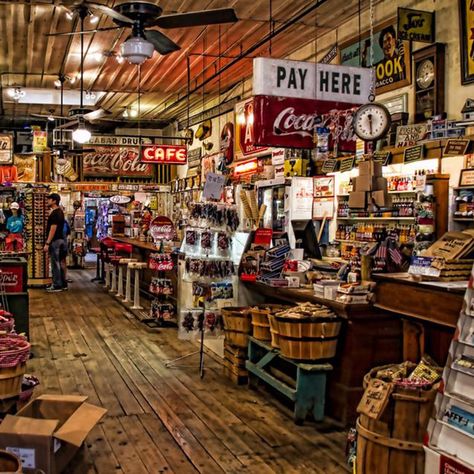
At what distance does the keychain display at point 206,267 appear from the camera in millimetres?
6520

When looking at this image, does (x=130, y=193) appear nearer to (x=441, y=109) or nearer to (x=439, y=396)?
(x=441, y=109)

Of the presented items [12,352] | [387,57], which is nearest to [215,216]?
[12,352]

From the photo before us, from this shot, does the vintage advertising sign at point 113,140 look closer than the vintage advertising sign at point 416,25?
No

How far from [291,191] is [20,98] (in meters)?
7.15

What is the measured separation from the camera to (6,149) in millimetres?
14398

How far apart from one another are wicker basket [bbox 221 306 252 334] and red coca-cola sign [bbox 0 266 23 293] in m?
2.28

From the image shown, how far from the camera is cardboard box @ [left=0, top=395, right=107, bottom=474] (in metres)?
3.60

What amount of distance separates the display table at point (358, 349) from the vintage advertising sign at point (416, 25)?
3689 mm

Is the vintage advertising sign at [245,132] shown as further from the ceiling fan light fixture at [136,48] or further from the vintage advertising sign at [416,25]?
the ceiling fan light fixture at [136,48]

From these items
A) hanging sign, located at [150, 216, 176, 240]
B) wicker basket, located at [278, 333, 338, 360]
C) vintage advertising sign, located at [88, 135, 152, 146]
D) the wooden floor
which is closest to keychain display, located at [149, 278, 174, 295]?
the wooden floor

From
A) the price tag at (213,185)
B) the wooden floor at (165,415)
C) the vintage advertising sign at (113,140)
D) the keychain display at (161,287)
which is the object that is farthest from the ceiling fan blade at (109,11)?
the vintage advertising sign at (113,140)

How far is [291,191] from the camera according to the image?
31.7 feet

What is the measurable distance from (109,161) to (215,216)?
12162 millimetres

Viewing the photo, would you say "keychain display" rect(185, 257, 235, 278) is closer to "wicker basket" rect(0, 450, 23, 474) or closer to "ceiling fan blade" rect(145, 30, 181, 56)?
"ceiling fan blade" rect(145, 30, 181, 56)
